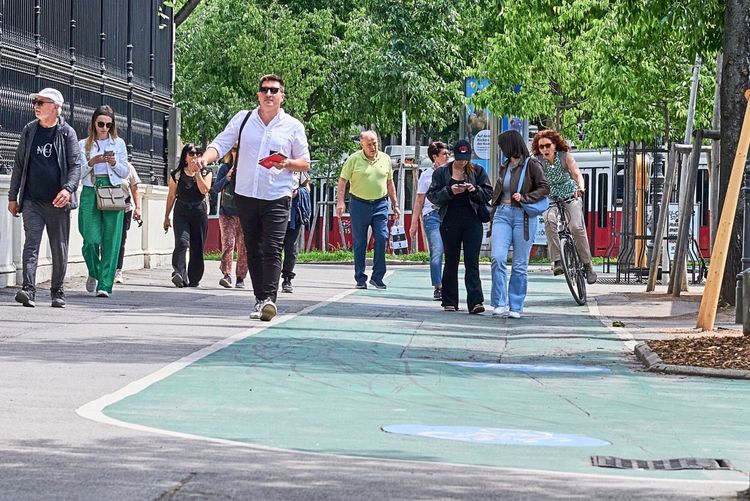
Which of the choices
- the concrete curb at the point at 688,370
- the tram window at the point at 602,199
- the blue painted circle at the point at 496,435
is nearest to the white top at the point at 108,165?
the concrete curb at the point at 688,370

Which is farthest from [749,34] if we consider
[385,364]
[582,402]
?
[582,402]

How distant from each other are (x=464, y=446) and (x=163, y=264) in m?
19.7

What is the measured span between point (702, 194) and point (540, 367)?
32.7 meters

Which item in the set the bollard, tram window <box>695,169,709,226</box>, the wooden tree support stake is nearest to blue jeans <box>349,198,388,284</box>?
the wooden tree support stake

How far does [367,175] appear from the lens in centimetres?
2102

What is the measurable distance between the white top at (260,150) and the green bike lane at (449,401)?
1.18 m

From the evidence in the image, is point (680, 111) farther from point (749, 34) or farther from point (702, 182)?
point (749, 34)

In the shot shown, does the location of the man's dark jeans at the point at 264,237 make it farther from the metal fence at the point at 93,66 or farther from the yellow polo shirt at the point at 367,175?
the yellow polo shirt at the point at 367,175

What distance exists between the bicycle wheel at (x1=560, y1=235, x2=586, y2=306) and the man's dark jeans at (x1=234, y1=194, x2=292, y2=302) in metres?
5.30

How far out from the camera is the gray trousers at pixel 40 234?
15758mm

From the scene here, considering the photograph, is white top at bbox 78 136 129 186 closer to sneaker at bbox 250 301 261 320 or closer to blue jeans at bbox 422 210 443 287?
sneaker at bbox 250 301 261 320

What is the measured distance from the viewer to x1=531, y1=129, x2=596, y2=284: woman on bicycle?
778 inches

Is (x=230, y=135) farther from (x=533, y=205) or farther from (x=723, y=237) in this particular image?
(x=723, y=237)

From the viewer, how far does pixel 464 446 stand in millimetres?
7664
